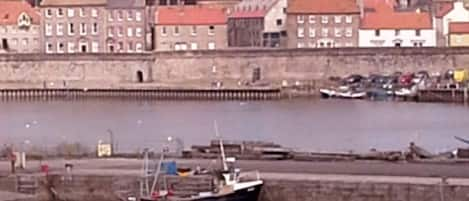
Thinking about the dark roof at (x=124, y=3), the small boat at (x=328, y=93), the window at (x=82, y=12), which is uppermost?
the dark roof at (x=124, y=3)

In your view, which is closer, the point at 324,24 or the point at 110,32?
the point at 324,24

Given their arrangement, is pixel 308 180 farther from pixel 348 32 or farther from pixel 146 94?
pixel 348 32

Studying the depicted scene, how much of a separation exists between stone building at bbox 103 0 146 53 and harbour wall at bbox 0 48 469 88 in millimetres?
5005

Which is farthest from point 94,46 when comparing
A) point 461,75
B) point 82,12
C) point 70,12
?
point 461,75

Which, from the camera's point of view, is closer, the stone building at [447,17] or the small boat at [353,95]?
the small boat at [353,95]

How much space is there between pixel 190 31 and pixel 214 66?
572 cm

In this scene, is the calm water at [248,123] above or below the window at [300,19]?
below

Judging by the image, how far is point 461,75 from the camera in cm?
6631

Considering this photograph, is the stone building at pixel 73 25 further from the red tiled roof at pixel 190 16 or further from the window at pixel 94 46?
the red tiled roof at pixel 190 16

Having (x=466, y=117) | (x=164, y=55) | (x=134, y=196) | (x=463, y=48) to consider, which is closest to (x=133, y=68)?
(x=164, y=55)

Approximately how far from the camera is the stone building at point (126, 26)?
256 feet

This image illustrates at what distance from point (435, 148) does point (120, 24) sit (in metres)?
41.8

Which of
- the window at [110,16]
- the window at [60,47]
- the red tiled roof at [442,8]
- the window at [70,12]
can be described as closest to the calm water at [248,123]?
the window at [60,47]

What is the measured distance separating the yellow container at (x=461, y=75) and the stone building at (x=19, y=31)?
73.9ft
